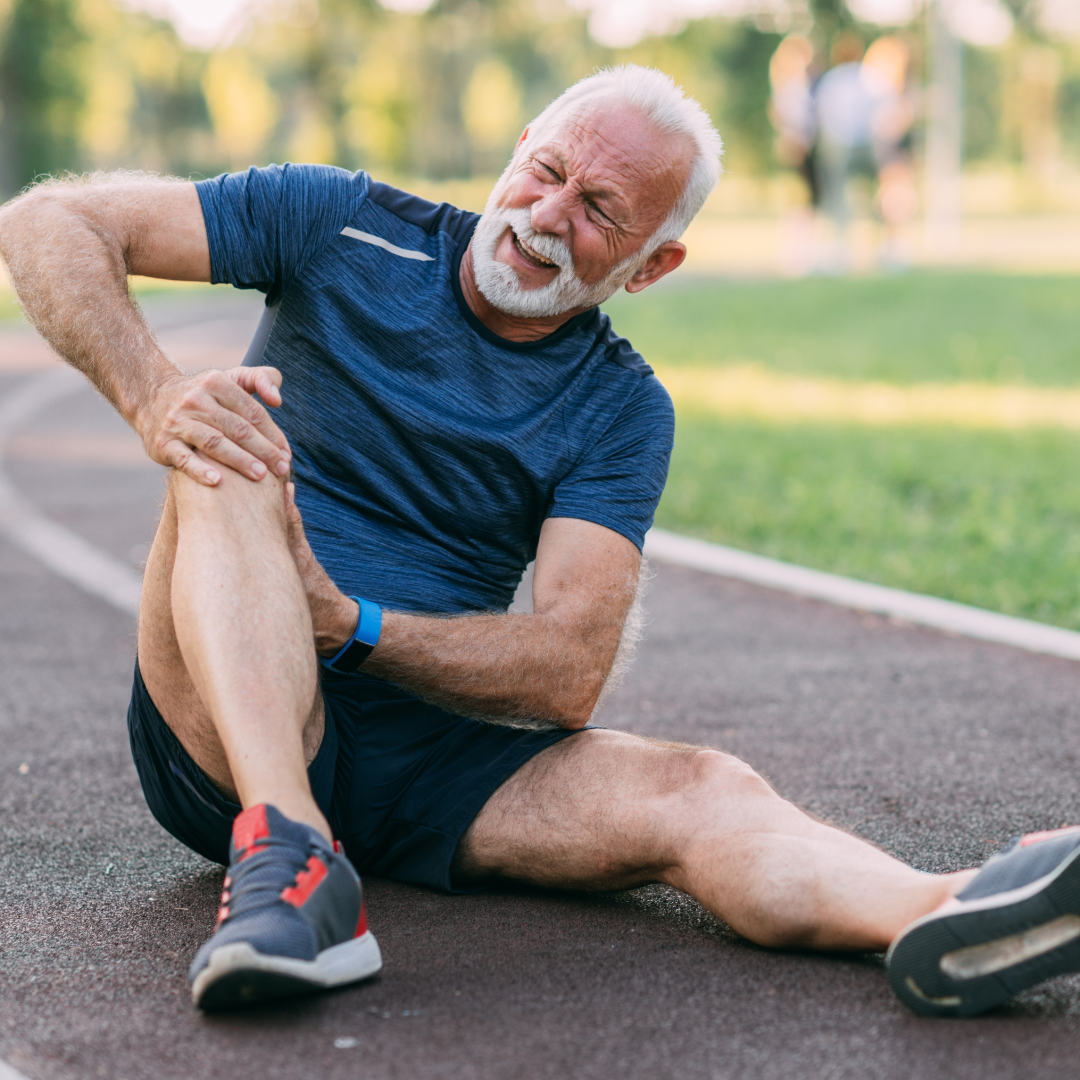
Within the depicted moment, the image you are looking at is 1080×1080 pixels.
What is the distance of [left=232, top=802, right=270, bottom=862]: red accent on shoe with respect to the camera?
2.41 metres

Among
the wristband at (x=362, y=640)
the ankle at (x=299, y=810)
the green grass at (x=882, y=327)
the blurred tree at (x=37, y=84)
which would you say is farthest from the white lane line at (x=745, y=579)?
the blurred tree at (x=37, y=84)

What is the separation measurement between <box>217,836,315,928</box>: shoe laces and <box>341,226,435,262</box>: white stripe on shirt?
4.89 ft

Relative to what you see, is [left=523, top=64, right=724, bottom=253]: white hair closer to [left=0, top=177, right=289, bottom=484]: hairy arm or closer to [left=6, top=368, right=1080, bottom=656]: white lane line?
[left=0, top=177, right=289, bottom=484]: hairy arm

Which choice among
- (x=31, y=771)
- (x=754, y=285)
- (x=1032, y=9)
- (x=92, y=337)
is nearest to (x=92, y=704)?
(x=31, y=771)

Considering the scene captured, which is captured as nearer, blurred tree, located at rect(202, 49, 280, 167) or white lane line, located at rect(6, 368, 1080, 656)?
white lane line, located at rect(6, 368, 1080, 656)

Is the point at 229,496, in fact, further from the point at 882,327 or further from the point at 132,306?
the point at 882,327

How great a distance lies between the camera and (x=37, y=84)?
160 ft

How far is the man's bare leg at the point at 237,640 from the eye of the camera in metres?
2.53

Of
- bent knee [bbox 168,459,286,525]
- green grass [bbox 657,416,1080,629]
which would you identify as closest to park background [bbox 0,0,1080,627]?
green grass [bbox 657,416,1080,629]

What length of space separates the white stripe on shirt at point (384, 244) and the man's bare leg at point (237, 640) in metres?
0.81

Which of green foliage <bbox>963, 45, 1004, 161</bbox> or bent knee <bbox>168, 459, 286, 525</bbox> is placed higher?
green foliage <bbox>963, 45, 1004, 161</bbox>

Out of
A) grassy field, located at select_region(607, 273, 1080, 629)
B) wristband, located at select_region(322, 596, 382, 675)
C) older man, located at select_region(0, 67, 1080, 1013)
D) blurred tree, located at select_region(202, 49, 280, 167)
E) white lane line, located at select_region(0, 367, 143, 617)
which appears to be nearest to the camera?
older man, located at select_region(0, 67, 1080, 1013)

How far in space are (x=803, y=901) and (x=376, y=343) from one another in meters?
1.52

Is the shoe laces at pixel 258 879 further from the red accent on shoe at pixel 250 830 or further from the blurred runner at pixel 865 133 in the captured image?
the blurred runner at pixel 865 133
